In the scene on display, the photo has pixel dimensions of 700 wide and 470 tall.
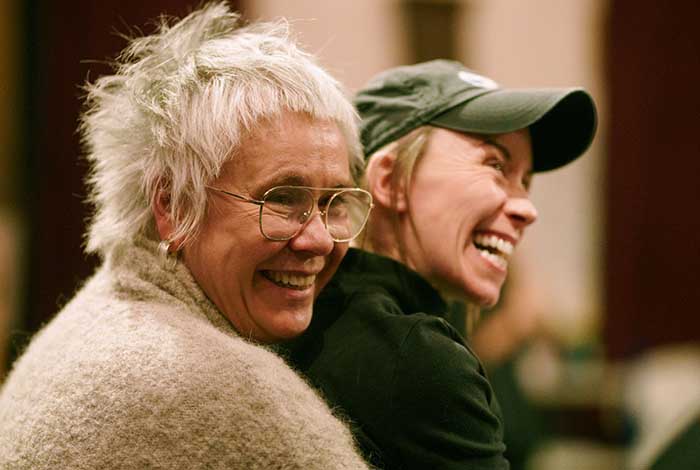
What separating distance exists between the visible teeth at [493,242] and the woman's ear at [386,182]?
151 mm

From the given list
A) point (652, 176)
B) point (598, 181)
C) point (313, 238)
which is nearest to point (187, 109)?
point (313, 238)

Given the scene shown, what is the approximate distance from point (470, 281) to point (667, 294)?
3456mm

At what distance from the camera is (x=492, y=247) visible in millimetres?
1437

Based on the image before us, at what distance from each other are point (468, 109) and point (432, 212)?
7.9 inches

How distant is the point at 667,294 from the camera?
4445mm

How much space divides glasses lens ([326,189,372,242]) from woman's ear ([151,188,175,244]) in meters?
0.24

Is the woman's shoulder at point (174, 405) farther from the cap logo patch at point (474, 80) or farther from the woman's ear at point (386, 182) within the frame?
the cap logo patch at point (474, 80)

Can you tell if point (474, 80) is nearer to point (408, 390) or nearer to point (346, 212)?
point (346, 212)

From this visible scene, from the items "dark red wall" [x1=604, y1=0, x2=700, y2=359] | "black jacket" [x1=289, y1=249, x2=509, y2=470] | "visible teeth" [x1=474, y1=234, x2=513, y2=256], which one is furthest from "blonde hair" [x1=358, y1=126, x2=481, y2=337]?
"dark red wall" [x1=604, y1=0, x2=700, y2=359]

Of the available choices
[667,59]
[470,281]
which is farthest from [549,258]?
[470,281]

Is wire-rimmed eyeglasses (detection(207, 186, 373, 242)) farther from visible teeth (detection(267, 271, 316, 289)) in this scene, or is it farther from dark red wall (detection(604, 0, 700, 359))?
dark red wall (detection(604, 0, 700, 359))

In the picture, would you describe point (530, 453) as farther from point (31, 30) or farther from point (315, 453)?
point (31, 30)

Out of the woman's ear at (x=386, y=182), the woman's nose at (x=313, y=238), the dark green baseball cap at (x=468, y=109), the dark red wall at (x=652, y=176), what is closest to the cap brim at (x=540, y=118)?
the dark green baseball cap at (x=468, y=109)

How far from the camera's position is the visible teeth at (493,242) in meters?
1.43
